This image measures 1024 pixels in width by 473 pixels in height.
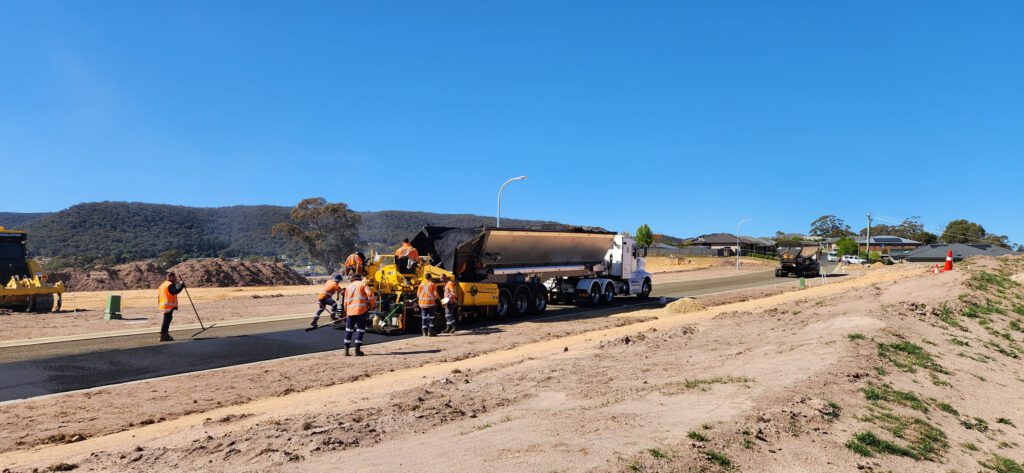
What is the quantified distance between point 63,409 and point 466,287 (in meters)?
9.98

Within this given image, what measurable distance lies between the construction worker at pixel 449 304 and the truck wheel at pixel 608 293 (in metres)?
Answer: 8.64

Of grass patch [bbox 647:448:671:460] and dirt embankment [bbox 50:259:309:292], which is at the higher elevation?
dirt embankment [bbox 50:259:309:292]

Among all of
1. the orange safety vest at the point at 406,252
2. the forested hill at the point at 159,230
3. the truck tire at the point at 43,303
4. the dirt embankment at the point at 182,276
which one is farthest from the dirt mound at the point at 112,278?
the orange safety vest at the point at 406,252

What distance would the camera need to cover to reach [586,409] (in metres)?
6.82

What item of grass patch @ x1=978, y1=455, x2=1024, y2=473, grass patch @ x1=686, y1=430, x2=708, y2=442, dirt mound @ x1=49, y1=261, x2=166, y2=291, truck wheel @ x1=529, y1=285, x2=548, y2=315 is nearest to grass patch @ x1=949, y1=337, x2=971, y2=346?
grass patch @ x1=978, y1=455, x2=1024, y2=473

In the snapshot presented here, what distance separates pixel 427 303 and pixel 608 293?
404 inches

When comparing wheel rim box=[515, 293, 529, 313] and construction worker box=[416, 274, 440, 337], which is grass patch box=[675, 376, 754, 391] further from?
wheel rim box=[515, 293, 529, 313]

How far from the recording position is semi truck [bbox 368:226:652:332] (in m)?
15.8

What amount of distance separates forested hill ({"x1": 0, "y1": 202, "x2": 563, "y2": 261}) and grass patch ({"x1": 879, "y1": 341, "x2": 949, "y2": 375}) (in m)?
52.7

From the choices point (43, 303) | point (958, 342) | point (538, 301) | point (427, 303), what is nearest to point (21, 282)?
point (43, 303)

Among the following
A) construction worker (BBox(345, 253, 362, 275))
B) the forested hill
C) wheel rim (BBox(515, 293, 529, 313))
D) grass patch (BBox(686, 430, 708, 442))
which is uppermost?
the forested hill

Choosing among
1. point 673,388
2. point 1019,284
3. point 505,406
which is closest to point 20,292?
point 505,406

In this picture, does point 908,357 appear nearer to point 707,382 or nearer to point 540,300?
point 707,382

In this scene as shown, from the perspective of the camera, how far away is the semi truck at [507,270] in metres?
15.8
